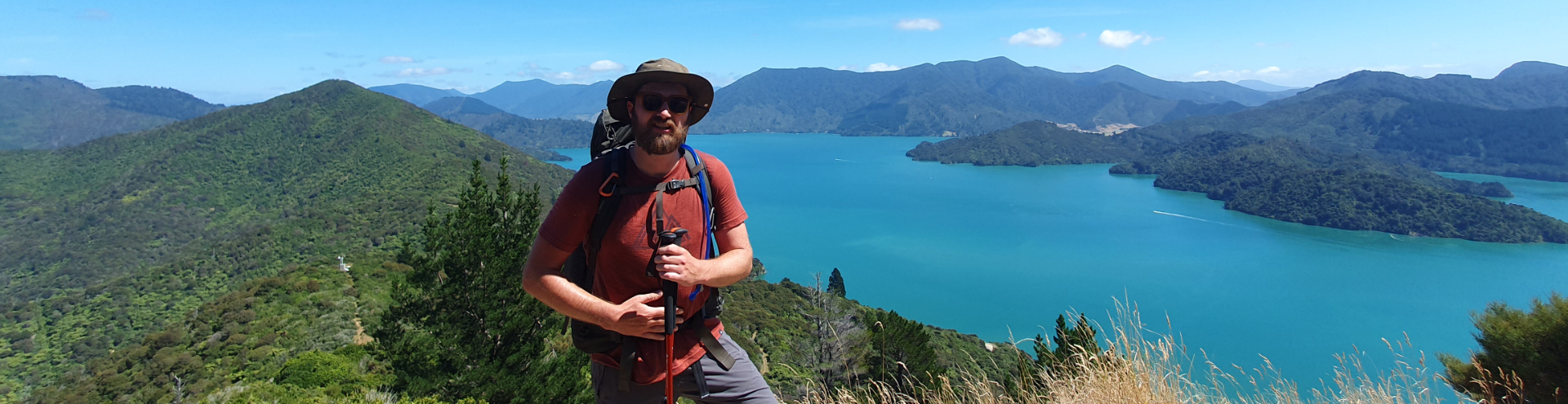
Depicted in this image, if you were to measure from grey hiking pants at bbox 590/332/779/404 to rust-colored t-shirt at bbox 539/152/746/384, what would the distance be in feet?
0.15

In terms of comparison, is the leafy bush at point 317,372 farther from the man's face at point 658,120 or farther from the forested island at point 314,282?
the man's face at point 658,120

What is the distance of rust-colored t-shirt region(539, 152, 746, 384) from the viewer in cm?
179

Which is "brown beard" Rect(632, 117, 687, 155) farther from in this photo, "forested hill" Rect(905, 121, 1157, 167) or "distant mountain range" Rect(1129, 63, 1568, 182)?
"distant mountain range" Rect(1129, 63, 1568, 182)

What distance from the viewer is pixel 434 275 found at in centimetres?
1460

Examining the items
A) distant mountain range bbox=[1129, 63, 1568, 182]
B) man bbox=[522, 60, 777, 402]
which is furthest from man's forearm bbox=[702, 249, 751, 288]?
distant mountain range bbox=[1129, 63, 1568, 182]

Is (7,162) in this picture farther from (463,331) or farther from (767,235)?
(463,331)

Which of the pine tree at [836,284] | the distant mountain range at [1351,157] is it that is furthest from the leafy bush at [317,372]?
the distant mountain range at [1351,157]

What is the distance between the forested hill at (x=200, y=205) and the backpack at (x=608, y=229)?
5624 cm

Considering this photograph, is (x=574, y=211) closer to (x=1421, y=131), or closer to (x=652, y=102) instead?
(x=652, y=102)

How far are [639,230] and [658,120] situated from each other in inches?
11.6

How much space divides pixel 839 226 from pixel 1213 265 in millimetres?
37281

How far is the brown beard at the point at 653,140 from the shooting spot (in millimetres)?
1828

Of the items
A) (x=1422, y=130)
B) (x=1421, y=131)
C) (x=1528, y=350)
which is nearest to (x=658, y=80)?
(x=1528, y=350)

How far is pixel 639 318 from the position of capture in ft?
5.96
